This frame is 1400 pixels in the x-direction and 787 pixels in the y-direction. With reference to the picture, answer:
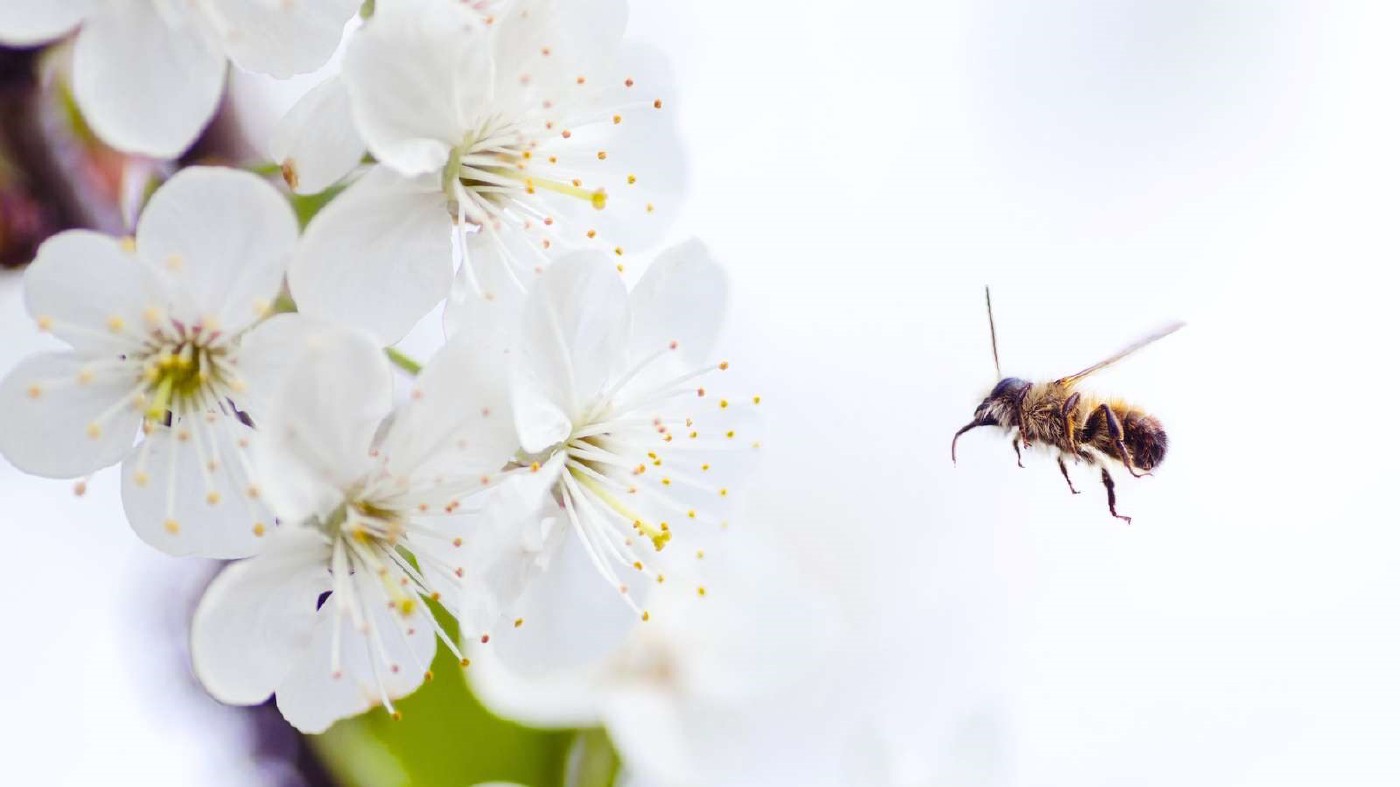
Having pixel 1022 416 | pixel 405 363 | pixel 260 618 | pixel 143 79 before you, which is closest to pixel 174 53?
pixel 143 79

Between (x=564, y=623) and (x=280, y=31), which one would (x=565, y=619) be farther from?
(x=280, y=31)

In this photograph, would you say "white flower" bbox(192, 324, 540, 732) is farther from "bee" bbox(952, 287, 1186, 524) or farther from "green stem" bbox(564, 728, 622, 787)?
"bee" bbox(952, 287, 1186, 524)

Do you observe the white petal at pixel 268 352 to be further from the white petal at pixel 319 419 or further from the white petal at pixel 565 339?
the white petal at pixel 565 339

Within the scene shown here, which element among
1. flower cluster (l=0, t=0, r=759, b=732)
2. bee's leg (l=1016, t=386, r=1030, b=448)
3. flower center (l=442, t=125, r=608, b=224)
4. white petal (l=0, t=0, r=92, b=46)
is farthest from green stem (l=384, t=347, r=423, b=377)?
bee's leg (l=1016, t=386, r=1030, b=448)

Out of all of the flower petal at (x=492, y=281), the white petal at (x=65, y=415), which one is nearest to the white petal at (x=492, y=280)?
the flower petal at (x=492, y=281)

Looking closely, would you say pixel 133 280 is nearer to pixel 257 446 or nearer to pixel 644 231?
pixel 257 446

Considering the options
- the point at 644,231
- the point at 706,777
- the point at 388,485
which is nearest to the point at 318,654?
the point at 388,485
